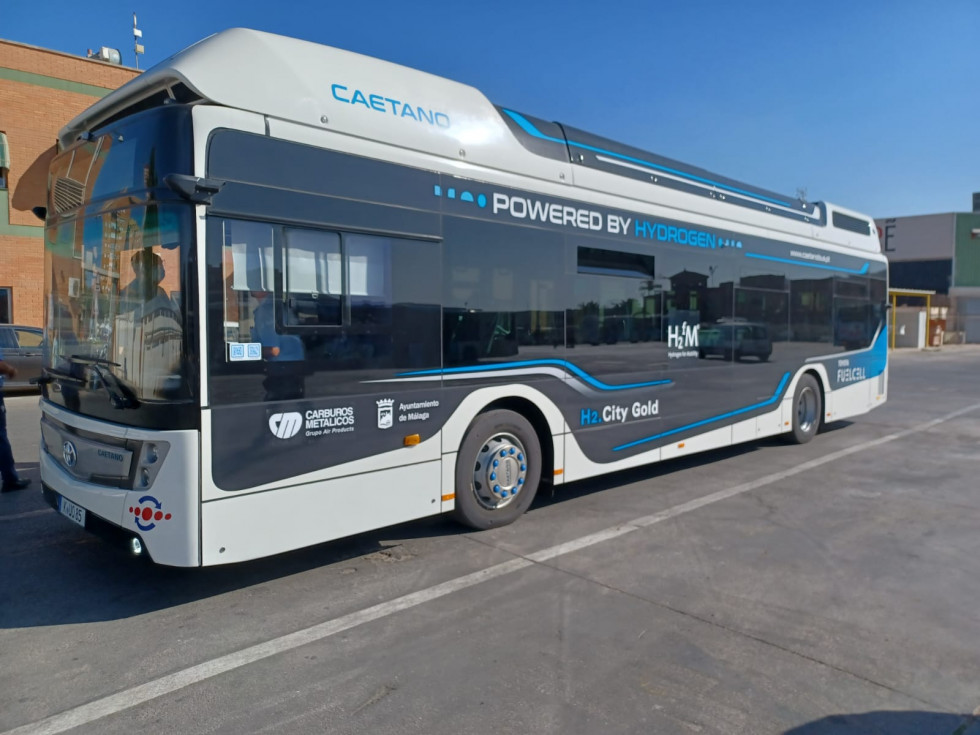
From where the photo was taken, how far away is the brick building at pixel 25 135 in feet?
67.9

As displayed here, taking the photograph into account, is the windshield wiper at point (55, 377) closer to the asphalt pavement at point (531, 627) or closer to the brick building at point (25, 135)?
the asphalt pavement at point (531, 627)

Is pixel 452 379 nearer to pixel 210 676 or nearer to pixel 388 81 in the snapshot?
pixel 388 81

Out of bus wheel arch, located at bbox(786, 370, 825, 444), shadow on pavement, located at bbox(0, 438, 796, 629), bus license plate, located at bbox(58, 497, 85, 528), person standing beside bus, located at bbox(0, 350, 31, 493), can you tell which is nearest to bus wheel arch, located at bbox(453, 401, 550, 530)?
shadow on pavement, located at bbox(0, 438, 796, 629)

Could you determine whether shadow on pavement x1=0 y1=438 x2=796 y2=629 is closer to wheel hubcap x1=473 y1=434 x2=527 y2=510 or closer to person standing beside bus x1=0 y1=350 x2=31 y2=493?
wheel hubcap x1=473 y1=434 x2=527 y2=510

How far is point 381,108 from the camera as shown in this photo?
5258mm

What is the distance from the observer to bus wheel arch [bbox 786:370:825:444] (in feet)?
34.2

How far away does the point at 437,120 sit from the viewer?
223 inches

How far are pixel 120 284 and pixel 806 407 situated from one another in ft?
31.1

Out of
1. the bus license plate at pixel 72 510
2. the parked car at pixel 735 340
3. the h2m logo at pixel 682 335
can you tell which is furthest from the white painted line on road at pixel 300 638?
the parked car at pixel 735 340

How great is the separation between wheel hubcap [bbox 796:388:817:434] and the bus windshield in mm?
8904

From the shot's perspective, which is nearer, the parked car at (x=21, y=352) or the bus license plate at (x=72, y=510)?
the bus license plate at (x=72, y=510)

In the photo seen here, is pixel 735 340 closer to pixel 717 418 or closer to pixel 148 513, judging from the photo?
pixel 717 418

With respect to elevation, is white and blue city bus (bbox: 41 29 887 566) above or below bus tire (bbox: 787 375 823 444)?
above

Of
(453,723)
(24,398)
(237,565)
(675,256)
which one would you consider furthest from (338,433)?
(24,398)
